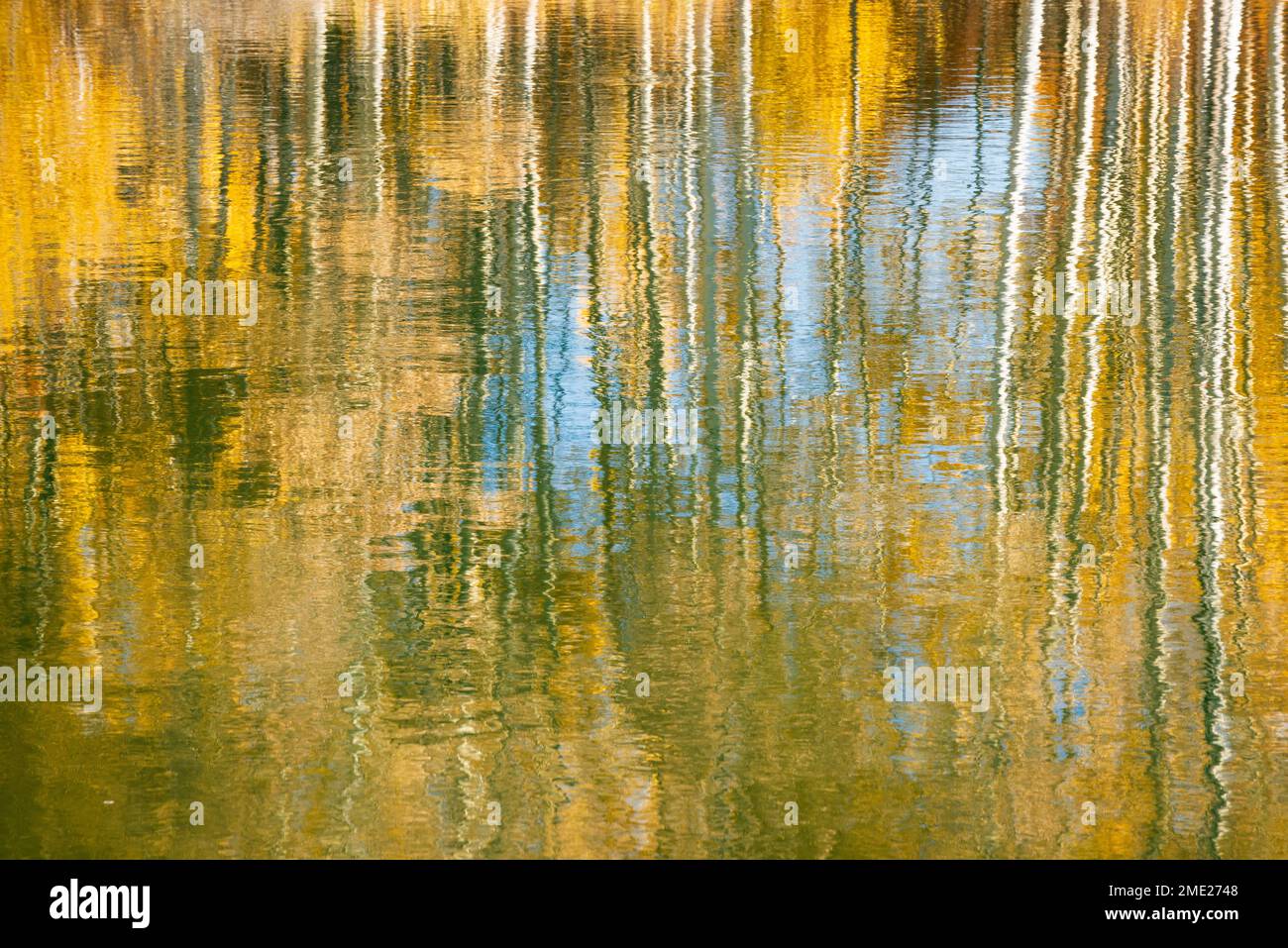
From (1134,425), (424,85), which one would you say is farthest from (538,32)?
(1134,425)

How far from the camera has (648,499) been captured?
471 inches

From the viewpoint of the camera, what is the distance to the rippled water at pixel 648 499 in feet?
27.9

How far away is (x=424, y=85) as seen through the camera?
33.1m

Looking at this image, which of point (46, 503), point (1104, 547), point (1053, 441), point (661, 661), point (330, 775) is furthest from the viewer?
point (1053, 441)

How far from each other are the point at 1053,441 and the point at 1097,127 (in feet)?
50.2

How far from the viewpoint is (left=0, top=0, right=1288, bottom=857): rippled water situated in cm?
852

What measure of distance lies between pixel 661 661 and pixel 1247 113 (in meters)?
21.1

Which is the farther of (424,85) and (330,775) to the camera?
(424,85)

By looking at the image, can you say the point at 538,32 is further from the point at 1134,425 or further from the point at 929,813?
the point at 929,813

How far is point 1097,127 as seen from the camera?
88.8 feet

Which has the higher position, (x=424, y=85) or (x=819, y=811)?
(x=424, y=85)

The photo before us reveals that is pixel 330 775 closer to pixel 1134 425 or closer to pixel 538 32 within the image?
pixel 1134 425

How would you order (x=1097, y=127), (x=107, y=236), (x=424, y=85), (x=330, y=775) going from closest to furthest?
1. (x=330, y=775)
2. (x=107, y=236)
3. (x=1097, y=127)
4. (x=424, y=85)
